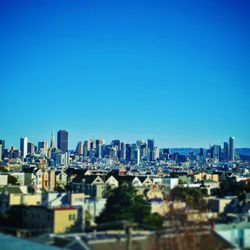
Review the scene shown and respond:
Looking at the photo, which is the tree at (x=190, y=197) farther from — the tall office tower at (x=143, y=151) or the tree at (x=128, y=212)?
the tall office tower at (x=143, y=151)

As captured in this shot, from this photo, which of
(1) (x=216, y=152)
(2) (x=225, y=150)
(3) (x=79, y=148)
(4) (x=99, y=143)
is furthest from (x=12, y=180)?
(1) (x=216, y=152)

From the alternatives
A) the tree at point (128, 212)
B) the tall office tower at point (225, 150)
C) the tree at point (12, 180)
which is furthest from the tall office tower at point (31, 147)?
the tree at point (128, 212)

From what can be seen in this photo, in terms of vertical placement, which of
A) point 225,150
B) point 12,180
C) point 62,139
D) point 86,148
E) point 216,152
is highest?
point 62,139

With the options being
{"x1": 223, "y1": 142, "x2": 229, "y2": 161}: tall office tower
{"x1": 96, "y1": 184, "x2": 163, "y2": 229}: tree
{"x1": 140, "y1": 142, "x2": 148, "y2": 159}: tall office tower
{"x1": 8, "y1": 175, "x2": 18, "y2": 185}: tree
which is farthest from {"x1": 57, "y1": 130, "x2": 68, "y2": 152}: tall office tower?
{"x1": 96, "y1": 184, "x2": 163, "y2": 229}: tree

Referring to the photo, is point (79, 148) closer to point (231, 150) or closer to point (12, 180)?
point (231, 150)

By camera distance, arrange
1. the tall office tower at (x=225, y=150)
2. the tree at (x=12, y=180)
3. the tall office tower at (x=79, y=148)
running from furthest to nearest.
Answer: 1. the tall office tower at (x=225, y=150)
2. the tall office tower at (x=79, y=148)
3. the tree at (x=12, y=180)

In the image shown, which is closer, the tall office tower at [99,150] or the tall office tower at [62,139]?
the tall office tower at [62,139]

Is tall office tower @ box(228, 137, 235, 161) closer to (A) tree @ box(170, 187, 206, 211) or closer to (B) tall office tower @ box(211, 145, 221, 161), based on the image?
(B) tall office tower @ box(211, 145, 221, 161)

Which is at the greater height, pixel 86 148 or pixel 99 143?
pixel 99 143

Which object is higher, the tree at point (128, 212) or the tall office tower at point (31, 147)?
the tall office tower at point (31, 147)
